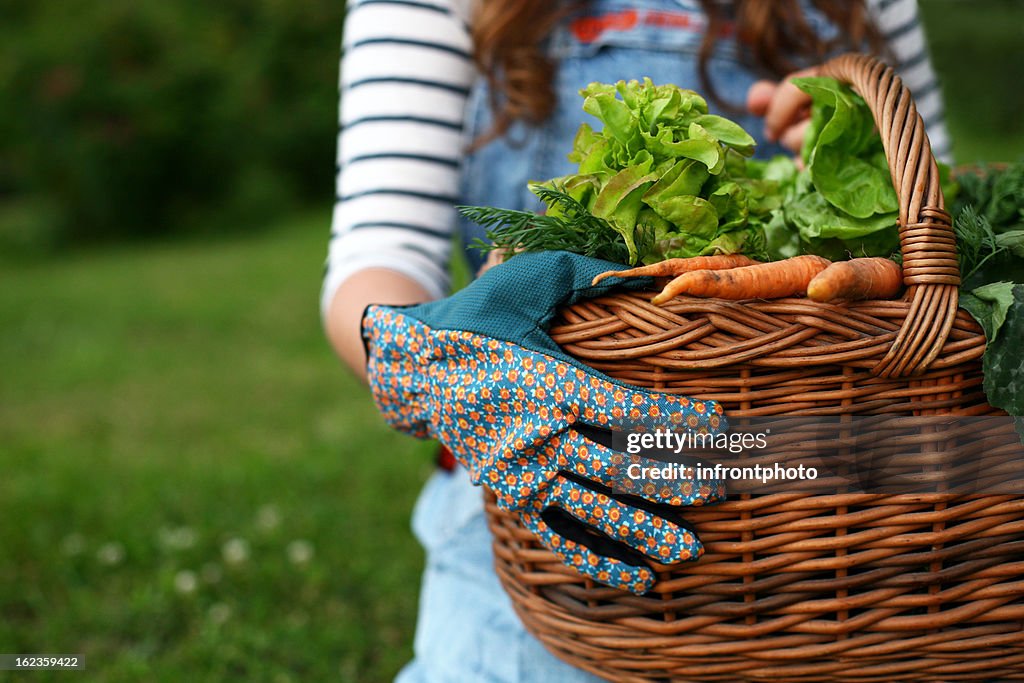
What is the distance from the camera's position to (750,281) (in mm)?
958

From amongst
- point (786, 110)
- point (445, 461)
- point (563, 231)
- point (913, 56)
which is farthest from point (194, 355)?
point (563, 231)

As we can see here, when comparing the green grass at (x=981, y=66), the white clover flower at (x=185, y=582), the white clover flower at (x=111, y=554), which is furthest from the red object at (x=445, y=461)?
the green grass at (x=981, y=66)

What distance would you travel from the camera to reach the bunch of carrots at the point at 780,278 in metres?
0.92

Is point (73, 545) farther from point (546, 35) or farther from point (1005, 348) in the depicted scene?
point (1005, 348)

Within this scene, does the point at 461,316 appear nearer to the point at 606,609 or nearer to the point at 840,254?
the point at 606,609

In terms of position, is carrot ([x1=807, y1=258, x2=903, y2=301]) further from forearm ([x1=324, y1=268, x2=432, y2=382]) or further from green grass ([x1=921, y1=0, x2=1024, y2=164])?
green grass ([x1=921, y1=0, x2=1024, y2=164])

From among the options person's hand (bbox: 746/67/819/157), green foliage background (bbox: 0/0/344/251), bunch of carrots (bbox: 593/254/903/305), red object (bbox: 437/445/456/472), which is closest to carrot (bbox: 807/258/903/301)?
bunch of carrots (bbox: 593/254/903/305)

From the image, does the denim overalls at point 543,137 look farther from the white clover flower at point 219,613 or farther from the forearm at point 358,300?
the white clover flower at point 219,613

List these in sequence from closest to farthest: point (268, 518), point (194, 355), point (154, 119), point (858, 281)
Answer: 1. point (858, 281)
2. point (268, 518)
3. point (194, 355)
4. point (154, 119)

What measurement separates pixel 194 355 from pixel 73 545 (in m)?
2.94

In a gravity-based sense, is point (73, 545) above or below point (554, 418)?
above

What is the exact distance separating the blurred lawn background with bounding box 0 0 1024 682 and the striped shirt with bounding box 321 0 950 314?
3.34 ft

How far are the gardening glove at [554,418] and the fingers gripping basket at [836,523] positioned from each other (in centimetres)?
3

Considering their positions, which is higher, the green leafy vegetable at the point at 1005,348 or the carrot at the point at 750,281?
the carrot at the point at 750,281
